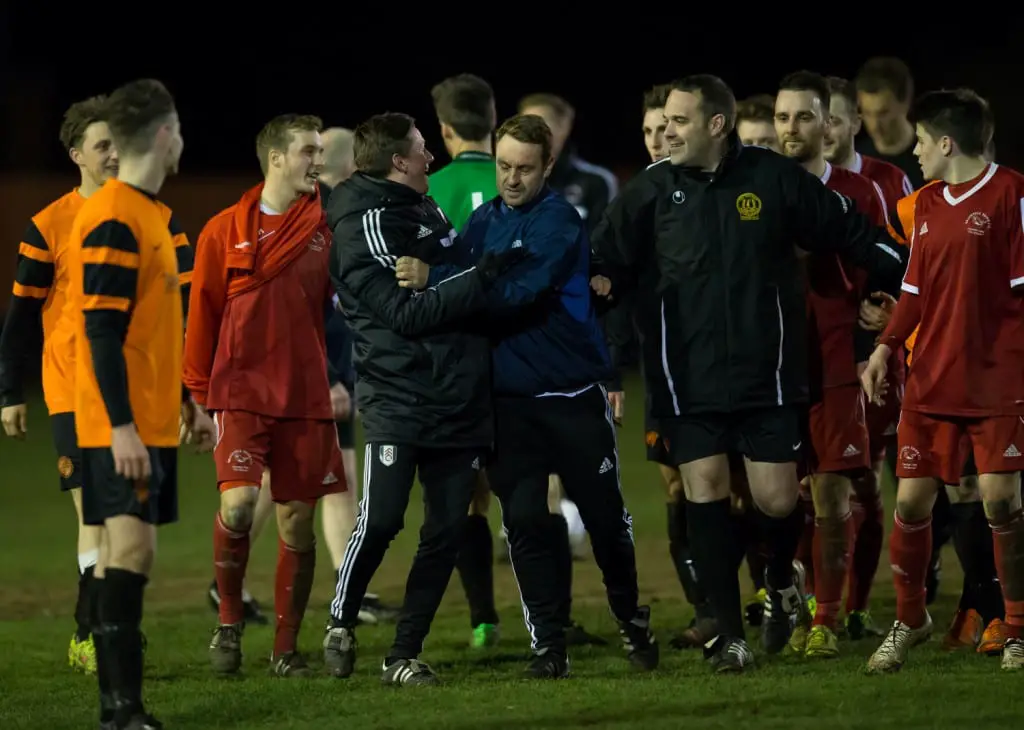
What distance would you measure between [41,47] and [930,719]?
25843 millimetres

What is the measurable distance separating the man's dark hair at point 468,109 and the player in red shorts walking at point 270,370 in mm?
832

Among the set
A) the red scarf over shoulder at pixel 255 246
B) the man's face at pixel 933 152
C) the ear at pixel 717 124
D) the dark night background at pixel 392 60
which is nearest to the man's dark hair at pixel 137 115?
the red scarf over shoulder at pixel 255 246

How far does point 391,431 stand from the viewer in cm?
602

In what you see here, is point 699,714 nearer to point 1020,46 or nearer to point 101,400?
point 101,400

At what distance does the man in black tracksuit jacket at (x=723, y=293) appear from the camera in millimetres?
6113

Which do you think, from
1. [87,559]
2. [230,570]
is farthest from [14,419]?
[230,570]

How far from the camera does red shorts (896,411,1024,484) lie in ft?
19.4

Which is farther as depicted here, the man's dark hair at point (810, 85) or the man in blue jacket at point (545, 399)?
the man's dark hair at point (810, 85)

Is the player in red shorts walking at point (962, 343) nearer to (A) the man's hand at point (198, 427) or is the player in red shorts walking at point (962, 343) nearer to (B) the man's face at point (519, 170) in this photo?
(B) the man's face at point (519, 170)

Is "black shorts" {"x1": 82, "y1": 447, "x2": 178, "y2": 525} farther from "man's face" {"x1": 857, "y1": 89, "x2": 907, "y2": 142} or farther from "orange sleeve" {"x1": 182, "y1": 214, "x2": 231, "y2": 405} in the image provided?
"man's face" {"x1": 857, "y1": 89, "x2": 907, "y2": 142}

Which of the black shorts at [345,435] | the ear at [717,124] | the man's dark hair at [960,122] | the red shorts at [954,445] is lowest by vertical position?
the red shorts at [954,445]

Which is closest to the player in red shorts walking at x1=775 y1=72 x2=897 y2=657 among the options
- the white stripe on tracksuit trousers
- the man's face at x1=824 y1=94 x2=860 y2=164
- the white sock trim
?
the man's face at x1=824 y1=94 x2=860 y2=164

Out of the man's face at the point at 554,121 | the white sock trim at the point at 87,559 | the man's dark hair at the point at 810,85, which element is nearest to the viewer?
the white sock trim at the point at 87,559

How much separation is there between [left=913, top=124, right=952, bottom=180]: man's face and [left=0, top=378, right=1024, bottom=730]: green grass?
1774mm
